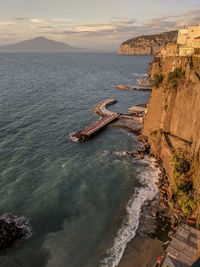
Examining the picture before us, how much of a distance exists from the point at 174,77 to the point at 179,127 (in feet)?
36.1

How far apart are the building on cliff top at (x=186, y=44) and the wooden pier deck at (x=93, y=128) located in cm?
2366

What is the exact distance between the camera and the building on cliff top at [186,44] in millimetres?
50656

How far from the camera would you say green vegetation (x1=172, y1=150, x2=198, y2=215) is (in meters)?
27.4

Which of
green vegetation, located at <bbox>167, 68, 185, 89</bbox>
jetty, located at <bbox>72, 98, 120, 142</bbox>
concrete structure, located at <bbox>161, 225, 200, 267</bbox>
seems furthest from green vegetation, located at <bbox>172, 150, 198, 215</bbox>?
jetty, located at <bbox>72, 98, 120, 142</bbox>

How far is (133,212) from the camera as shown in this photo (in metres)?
29.6

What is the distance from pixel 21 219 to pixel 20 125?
34013 millimetres

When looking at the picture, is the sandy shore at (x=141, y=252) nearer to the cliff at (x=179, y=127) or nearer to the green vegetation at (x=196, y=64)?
the cliff at (x=179, y=127)

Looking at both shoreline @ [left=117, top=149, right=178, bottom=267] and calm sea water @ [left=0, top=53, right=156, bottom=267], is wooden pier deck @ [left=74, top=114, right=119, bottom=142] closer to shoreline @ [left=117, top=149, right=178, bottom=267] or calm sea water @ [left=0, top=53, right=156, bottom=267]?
calm sea water @ [left=0, top=53, right=156, bottom=267]

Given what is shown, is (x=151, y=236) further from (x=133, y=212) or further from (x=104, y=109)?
(x=104, y=109)

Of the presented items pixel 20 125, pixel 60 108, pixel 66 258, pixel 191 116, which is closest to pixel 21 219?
pixel 66 258

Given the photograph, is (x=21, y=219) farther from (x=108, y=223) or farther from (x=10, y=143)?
(x=10, y=143)

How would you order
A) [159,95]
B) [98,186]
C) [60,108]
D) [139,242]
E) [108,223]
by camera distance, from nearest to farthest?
[139,242]
[108,223]
[98,186]
[159,95]
[60,108]

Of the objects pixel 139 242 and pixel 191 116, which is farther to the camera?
pixel 191 116

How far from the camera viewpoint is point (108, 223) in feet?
92.0
